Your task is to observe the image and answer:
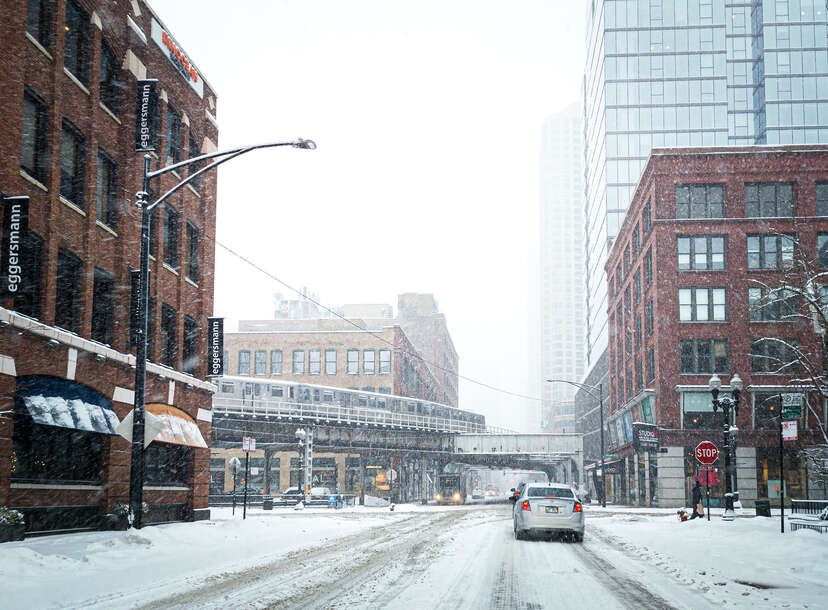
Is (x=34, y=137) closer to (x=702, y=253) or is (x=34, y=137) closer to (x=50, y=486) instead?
(x=50, y=486)

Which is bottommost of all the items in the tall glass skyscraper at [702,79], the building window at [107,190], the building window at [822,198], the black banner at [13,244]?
the black banner at [13,244]

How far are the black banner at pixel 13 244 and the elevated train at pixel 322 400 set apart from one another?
32483 mm

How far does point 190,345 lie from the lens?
102ft

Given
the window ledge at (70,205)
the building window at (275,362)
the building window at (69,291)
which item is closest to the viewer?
the window ledge at (70,205)

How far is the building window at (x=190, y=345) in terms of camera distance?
30.8 m

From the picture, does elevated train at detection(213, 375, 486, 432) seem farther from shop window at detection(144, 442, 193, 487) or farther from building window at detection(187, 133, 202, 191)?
building window at detection(187, 133, 202, 191)

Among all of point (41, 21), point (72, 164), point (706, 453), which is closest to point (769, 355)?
point (706, 453)

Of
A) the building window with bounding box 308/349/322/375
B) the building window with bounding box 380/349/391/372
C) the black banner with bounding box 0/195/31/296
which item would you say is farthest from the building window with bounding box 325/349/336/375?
the black banner with bounding box 0/195/31/296

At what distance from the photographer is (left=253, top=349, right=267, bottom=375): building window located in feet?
316

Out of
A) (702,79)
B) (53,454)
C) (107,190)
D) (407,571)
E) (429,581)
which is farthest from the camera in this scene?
(702,79)

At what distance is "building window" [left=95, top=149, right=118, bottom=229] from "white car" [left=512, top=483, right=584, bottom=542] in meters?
14.1

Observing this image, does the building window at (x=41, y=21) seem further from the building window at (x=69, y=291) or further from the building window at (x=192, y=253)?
the building window at (x=192, y=253)

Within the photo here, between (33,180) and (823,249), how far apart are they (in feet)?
146

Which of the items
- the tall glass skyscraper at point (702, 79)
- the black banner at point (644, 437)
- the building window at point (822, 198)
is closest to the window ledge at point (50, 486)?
the black banner at point (644, 437)
